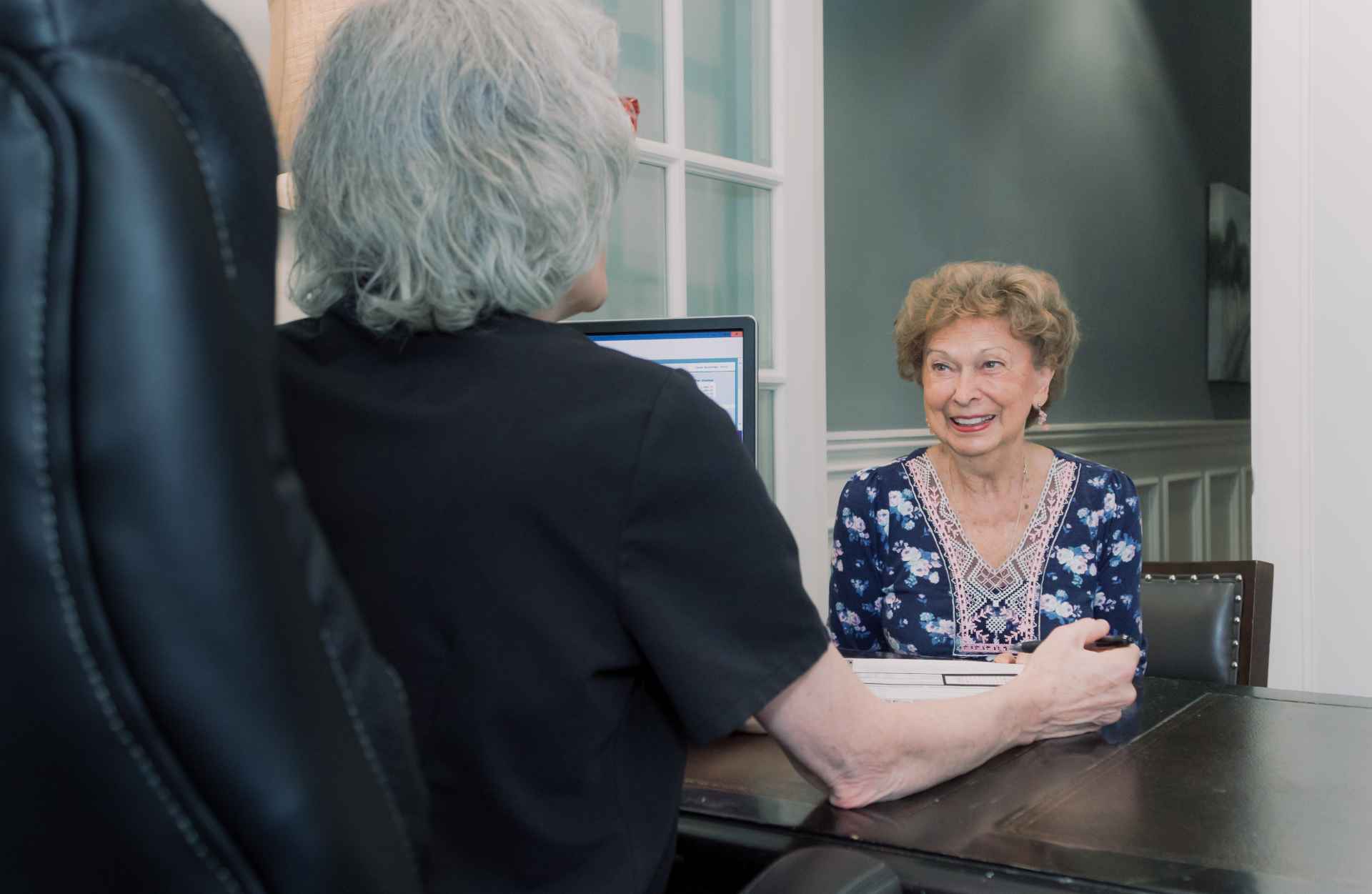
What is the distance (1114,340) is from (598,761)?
4.78m

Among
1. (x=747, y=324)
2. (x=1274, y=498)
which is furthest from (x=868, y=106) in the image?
(x=747, y=324)

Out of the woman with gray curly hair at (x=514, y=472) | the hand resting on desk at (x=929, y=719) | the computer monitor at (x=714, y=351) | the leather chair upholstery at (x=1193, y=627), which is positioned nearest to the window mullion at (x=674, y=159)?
the computer monitor at (x=714, y=351)

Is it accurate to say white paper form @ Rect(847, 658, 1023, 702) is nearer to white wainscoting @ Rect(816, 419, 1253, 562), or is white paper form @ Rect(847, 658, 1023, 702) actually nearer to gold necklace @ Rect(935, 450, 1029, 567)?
gold necklace @ Rect(935, 450, 1029, 567)

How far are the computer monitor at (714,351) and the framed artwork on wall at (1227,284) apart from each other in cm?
513

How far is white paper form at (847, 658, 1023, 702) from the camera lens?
50.5 inches

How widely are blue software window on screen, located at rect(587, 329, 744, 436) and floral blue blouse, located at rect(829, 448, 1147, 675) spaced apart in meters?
0.58

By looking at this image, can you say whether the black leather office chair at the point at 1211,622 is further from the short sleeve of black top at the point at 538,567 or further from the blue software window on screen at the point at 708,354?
the short sleeve of black top at the point at 538,567

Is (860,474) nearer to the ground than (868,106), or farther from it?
nearer to the ground

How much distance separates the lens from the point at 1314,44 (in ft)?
8.04

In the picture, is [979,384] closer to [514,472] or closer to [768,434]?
[768,434]

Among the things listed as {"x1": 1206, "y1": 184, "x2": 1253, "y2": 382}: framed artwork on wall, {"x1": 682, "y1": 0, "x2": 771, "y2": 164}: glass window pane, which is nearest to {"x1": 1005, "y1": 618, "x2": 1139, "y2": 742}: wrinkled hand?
{"x1": 682, "y1": 0, "x2": 771, "y2": 164}: glass window pane

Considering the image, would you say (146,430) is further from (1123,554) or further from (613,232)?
(613,232)

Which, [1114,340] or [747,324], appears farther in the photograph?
[1114,340]

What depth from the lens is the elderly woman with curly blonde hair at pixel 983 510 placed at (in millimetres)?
1949
